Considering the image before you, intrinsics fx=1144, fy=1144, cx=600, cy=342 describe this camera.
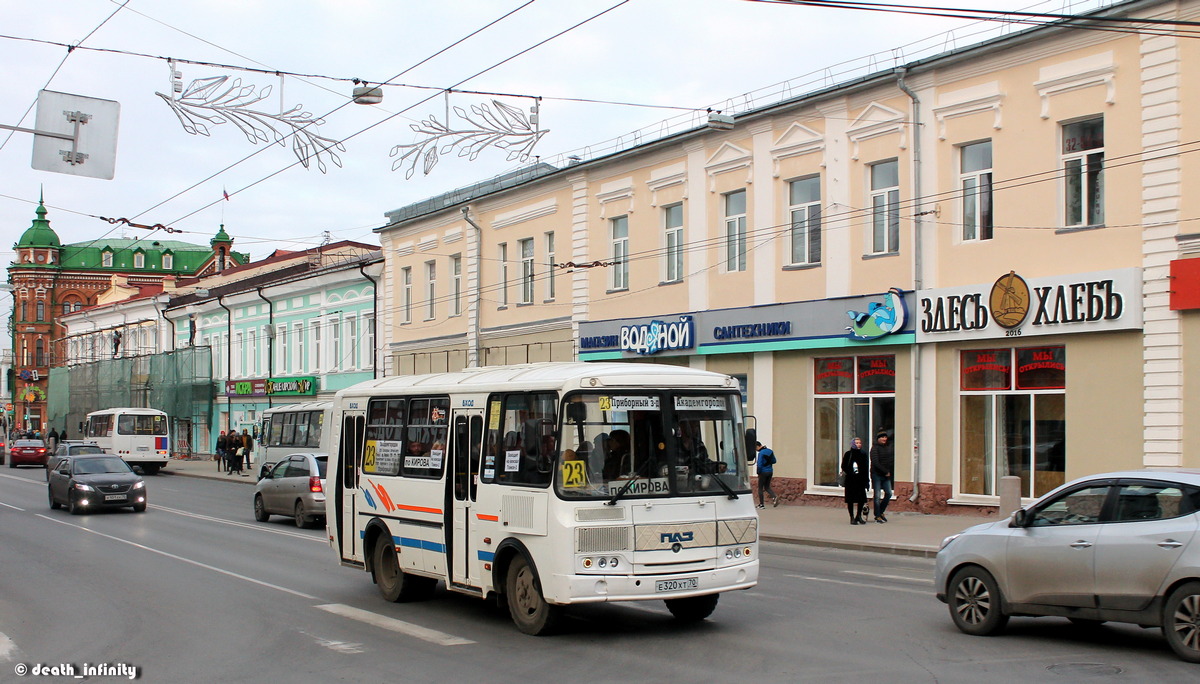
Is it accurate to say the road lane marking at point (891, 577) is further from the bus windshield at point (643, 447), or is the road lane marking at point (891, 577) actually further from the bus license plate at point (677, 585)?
the bus license plate at point (677, 585)

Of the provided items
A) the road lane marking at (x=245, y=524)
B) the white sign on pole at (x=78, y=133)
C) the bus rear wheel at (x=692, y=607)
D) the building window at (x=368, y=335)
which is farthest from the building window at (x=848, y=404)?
the building window at (x=368, y=335)

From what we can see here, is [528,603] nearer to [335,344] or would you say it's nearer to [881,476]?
[881,476]

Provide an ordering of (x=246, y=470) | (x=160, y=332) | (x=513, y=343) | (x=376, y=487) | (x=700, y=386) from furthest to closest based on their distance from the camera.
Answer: (x=160, y=332), (x=246, y=470), (x=513, y=343), (x=376, y=487), (x=700, y=386)

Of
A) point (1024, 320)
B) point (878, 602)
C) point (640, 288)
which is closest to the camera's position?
point (878, 602)

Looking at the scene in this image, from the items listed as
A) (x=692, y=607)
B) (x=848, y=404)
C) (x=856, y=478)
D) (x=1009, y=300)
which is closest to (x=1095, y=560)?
(x=692, y=607)

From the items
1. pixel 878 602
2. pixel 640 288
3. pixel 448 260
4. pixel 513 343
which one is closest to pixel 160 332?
pixel 448 260

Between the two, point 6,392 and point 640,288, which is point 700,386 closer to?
point 640,288

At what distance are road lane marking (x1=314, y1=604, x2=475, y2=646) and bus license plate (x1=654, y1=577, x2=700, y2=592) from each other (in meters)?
1.83

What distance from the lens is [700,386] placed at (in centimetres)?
1105

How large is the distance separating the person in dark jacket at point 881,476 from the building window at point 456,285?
19368mm

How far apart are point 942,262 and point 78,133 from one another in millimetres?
16035

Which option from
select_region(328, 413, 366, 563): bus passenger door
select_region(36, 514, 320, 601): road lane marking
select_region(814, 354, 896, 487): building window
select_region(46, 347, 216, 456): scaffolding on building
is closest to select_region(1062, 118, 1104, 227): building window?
select_region(814, 354, 896, 487): building window

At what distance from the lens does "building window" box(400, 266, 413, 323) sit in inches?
1694

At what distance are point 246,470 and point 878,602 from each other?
138 feet
